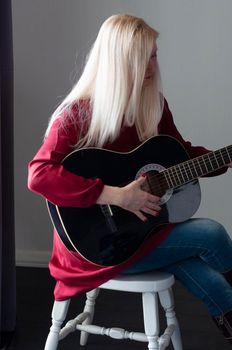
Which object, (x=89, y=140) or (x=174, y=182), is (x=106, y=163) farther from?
(x=174, y=182)

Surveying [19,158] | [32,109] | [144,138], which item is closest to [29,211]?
[19,158]

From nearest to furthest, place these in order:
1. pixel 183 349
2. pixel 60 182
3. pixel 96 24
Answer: pixel 60 182, pixel 183 349, pixel 96 24

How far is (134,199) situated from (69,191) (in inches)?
6.2

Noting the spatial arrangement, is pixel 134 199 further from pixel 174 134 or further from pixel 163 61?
pixel 163 61

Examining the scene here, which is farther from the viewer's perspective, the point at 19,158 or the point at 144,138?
the point at 19,158

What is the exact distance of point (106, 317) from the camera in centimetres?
220

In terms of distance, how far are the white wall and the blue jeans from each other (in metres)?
0.94

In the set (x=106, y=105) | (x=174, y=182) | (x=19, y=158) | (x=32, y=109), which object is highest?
(x=106, y=105)

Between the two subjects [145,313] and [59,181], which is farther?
[145,313]

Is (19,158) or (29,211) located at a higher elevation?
(19,158)

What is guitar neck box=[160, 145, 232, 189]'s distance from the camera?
61.5 inches

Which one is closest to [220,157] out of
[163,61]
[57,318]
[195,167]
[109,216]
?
[195,167]

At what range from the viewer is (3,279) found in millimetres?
2021

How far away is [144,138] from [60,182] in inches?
10.6
